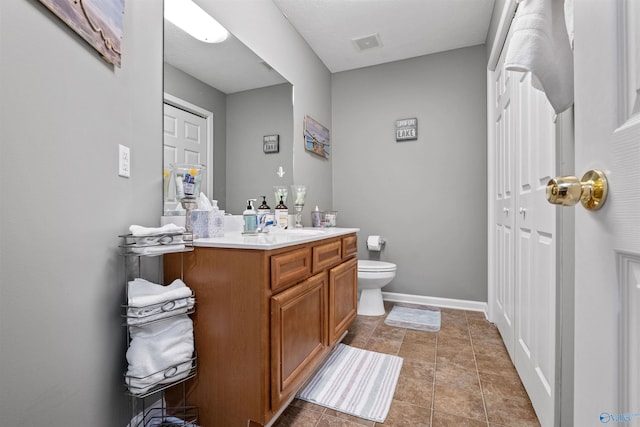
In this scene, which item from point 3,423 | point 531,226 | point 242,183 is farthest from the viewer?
point 242,183

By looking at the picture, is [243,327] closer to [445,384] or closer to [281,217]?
[281,217]

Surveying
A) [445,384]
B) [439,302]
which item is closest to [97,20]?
[445,384]

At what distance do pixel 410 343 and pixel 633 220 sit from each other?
6.33 ft

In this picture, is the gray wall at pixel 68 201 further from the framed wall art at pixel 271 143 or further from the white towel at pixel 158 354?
the framed wall art at pixel 271 143

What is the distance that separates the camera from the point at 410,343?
6.68ft

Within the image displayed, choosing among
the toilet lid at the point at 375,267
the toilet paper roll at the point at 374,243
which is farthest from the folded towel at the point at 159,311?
the toilet paper roll at the point at 374,243

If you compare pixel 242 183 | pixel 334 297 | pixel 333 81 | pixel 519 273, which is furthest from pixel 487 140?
pixel 242 183

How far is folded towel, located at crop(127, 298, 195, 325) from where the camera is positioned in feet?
3.25

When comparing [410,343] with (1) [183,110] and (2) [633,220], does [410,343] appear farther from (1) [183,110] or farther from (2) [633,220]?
(1) [183,110]

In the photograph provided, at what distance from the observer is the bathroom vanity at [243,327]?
3.58ft

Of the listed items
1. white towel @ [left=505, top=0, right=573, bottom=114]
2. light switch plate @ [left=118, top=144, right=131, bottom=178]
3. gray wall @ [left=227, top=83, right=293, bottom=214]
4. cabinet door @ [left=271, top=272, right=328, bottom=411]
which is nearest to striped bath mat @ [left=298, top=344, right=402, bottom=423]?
cabinet door @ [left=271, top=272, right=328, bottom=411]

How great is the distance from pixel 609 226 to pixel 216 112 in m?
1.76

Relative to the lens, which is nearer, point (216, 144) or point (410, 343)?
point (216, 144)

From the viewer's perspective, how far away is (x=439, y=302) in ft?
9.28
